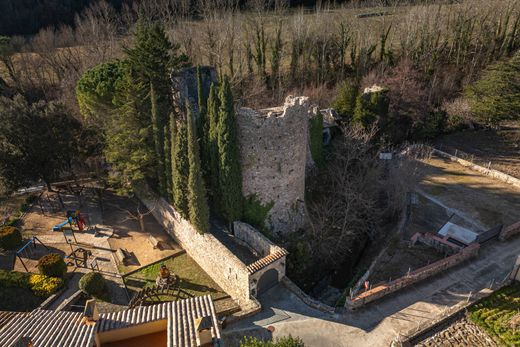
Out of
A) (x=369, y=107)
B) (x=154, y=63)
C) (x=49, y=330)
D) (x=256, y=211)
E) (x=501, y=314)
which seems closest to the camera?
(x=49, y=330)

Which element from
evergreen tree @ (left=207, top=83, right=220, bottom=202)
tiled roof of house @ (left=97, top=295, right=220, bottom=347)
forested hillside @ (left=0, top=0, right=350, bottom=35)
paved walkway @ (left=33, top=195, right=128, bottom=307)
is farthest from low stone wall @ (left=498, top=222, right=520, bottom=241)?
forested hillside @ (left=0, top=0, right=350, bottom=35)

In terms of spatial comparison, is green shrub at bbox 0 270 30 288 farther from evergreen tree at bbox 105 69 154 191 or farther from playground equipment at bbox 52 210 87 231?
evergreen tree at bbox 105 69 154 191

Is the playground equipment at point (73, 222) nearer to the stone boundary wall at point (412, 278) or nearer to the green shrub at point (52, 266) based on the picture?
the green shrub at point (52, 266)

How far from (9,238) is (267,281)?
18.4m

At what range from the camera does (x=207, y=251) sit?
24.4 meters

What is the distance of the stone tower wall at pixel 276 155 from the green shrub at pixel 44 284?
517 inches

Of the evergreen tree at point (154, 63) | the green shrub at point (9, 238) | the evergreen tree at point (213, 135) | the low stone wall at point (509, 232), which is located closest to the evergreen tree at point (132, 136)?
the evergreen tree at point (154, 63)

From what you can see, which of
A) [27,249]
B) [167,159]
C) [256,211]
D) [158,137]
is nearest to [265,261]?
[256,211]

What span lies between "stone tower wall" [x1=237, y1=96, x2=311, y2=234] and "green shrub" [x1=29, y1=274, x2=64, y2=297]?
1312 centimetres

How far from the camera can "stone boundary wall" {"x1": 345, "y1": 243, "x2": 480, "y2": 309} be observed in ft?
66.8

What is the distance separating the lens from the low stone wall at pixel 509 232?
25.6 meters

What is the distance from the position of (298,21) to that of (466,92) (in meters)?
22.8

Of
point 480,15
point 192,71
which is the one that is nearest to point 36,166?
point 192,71

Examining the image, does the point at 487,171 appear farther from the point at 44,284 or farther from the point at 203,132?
the point at 44,284
